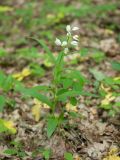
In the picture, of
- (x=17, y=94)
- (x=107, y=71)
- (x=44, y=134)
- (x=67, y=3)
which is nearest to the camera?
(x=44, y=134)

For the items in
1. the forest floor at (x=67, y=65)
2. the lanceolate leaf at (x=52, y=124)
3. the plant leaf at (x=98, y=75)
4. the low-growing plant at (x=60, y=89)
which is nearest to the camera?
the lanceolate leaf at (x=52, y=124)

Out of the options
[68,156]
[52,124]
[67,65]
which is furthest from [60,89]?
[67,65]

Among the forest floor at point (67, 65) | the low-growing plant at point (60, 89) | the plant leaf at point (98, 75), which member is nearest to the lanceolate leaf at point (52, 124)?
the low-growing plant at point (60, 89)

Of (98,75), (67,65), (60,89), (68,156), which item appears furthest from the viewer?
(67,65)

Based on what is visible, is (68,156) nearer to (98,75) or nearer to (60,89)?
(60,89)

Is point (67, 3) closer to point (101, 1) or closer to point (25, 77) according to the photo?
point (101, 1)

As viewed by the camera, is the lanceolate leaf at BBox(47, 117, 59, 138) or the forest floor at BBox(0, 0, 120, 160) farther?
the forest floor at BBox(0, 0, 120, 160)

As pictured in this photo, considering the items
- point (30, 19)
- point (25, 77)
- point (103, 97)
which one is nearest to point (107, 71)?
point (103, 97)

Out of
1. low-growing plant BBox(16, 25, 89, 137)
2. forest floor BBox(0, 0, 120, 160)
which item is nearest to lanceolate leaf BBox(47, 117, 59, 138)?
low-growing plant BBox(16, 25, 89, 137)

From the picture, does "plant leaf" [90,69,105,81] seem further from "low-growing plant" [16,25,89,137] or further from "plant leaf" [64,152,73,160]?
"plant leaf" [64,152,73,160]

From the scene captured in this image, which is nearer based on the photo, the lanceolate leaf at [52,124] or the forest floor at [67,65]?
the lanceolate leaf at [52,124]

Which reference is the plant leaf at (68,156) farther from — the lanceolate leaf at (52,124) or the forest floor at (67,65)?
the lanceolate leaf at (52,124)
